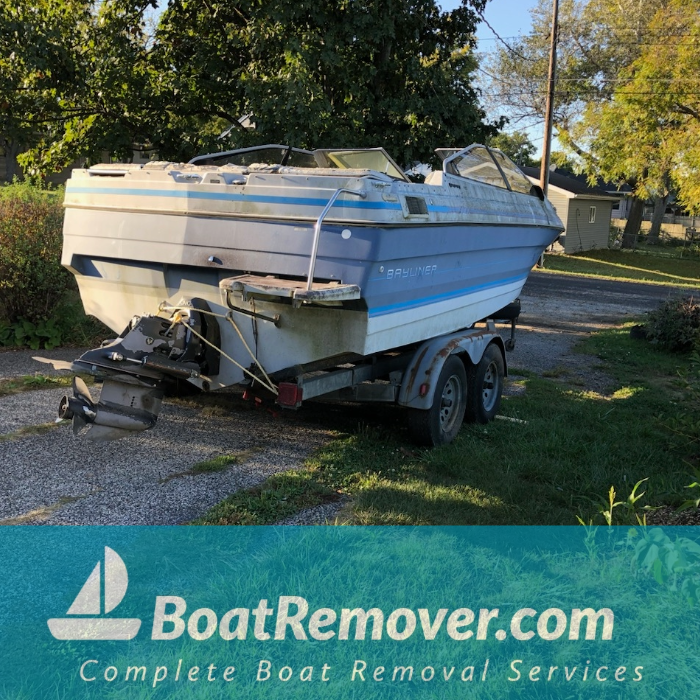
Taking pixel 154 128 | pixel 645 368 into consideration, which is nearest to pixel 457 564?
pixel 645 368

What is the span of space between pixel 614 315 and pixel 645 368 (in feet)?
18.9

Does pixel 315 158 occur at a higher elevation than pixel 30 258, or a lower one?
higher

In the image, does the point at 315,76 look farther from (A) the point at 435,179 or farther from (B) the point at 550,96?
(B) the point at 550,96

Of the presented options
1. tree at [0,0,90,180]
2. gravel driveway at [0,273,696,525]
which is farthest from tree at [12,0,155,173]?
gravel driveway at [0,273,696,525]

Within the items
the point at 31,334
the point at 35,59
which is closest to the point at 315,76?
the point at 35,59

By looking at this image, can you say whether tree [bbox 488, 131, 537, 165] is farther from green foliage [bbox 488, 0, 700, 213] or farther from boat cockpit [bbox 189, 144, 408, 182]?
boat cockpit [bbox 189, 144, 408, 182]

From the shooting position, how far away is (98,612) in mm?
3469

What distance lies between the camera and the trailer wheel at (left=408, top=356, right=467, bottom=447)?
19.6 ft

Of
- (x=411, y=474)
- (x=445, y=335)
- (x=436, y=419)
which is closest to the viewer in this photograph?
(x=411, y=474)

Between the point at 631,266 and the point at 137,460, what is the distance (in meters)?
28.6

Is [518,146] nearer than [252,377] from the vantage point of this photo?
No

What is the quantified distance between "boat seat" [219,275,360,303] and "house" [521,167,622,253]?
94.6 ft

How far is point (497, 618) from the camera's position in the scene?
3580 mm

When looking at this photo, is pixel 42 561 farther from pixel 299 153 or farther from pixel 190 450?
pixel 299 153
